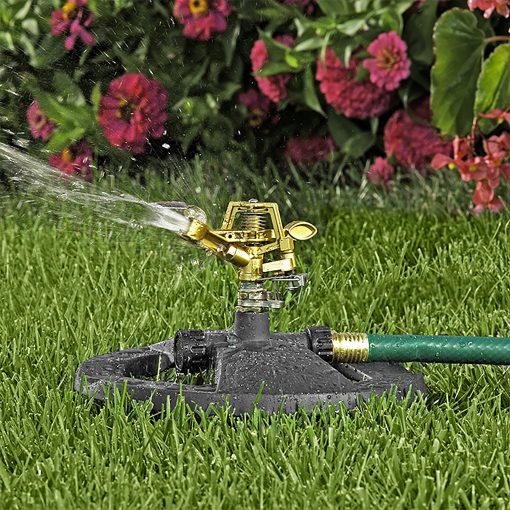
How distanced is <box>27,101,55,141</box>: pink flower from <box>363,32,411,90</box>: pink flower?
3.23ft

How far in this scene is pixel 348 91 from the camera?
3783 mm

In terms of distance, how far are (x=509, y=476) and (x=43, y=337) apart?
40.7 inches

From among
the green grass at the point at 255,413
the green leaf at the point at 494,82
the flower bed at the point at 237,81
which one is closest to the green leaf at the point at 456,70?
the flower bed at the point at 237,81

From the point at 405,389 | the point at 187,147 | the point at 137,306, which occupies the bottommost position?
the point at 405,389

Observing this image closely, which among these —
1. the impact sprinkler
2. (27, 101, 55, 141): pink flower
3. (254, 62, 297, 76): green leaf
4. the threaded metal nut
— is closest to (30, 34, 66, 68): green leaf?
(27, 101, 55, 141): pink flower

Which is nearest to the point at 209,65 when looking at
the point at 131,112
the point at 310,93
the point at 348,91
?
the point at 310,93

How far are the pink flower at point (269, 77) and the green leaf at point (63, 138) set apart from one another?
2.19 feet

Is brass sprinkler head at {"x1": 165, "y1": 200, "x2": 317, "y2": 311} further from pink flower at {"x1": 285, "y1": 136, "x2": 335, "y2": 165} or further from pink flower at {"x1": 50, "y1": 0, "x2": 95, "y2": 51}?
pink flower at {"x1": 285, "y1": 136, "x2": 335, "y2": 165}

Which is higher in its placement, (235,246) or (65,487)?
(235,246)

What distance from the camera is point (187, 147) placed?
3.79 meters

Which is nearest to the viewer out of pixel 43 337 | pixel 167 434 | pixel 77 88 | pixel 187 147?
pixel 167 434

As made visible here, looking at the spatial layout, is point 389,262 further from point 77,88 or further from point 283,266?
point 77,88

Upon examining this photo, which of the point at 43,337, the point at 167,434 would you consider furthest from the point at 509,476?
the point at 43,337

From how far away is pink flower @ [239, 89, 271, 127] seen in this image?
399cm
